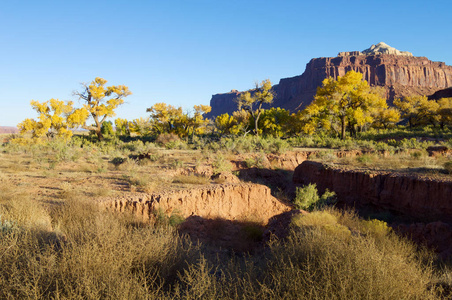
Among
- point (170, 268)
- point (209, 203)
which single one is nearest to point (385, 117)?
point (209, 203)

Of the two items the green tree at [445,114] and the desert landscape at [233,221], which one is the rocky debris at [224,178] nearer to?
the desert landscape at [233,221]

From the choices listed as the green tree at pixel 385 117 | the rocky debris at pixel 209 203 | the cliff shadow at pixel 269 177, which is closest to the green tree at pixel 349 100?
the cliff shadow at pixel 269 177

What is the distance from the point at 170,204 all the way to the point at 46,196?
3.56 m

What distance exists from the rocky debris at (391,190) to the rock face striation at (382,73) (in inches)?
3555

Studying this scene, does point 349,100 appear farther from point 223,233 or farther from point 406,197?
point 223,233

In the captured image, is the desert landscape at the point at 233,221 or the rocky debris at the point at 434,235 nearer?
the desert landscape at the point at 233,221

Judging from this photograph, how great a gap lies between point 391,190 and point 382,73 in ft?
402

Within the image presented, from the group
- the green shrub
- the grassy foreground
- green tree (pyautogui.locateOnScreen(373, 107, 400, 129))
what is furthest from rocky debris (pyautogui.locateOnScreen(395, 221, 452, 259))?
green tree (pyautogui.locateOnScreen(373, 107, 400, 129))

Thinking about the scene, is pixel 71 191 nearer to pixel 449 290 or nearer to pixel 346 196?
pixel 449 290

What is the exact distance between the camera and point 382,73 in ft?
365

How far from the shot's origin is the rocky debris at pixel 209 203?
7.37 metres

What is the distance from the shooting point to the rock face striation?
10678cm

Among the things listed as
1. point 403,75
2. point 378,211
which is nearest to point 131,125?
point 378,211

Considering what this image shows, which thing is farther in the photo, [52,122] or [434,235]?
[52,122]
